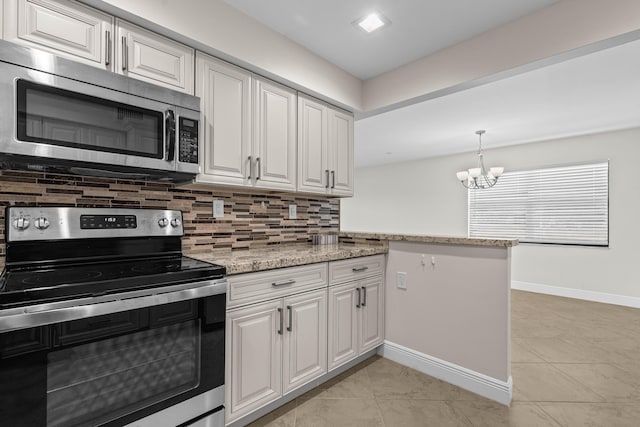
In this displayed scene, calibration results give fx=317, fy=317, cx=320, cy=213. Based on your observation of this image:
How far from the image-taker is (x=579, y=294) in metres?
4.61

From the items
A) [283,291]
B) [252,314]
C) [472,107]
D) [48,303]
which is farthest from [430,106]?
[48,303]

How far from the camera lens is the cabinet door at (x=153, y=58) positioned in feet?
5.07

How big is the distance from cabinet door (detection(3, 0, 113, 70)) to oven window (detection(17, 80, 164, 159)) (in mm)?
212

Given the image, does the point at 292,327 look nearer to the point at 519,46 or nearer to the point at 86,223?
the point at 86,223

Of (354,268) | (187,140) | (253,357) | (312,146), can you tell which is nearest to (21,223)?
(187,140)

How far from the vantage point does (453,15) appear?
1943 mm

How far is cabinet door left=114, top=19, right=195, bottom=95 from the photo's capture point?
154 centimetres

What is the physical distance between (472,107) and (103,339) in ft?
12.3

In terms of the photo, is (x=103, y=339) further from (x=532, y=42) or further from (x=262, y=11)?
(x=532, y=42)

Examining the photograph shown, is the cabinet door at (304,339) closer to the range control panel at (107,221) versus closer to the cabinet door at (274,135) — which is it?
the cabinet door at (274,135)

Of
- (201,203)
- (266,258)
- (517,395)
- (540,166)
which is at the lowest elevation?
(517,395)

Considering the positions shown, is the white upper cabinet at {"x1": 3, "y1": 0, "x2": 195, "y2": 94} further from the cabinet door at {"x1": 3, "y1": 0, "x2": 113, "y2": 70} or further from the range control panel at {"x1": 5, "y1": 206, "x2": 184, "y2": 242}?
the range control panel at {"x1": 5, "y1": 206, "x2": 184, "y2": 242}

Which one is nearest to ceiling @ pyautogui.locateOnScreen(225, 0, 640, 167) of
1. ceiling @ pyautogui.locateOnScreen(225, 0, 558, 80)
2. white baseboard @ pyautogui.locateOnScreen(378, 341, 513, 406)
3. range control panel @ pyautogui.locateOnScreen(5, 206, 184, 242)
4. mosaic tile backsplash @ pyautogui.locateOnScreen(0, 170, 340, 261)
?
ceiling @ pyautogui.locateOnScreen(225, 0, 558, 80)

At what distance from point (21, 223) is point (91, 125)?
1.76ft
